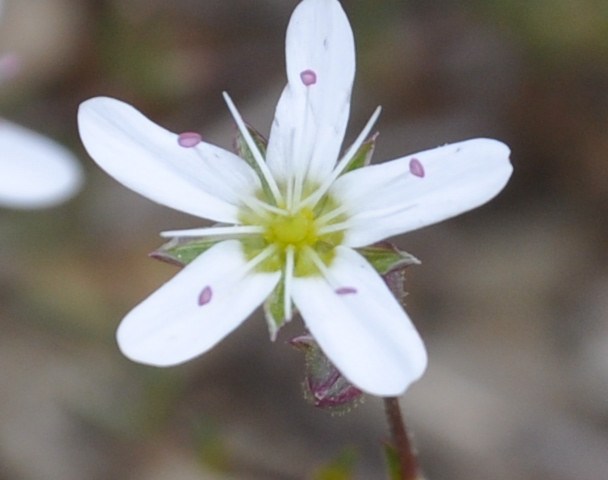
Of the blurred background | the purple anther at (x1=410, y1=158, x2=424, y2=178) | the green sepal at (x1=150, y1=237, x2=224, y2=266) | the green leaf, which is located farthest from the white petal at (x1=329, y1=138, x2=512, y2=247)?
the blurred background

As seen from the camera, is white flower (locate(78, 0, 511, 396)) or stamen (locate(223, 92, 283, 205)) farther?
stamen (locate(223, 92, 283, 205))


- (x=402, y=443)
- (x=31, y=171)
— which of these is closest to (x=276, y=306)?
(x=402, y=443)

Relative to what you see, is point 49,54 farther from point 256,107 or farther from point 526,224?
point 526,224

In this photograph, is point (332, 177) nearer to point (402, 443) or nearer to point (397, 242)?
point (402, 443)

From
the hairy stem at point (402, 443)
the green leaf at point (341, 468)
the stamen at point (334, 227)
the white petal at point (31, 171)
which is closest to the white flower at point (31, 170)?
the white petal at point (31, 171)

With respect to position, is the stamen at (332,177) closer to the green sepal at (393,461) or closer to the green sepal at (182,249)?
the green sepal at (182,249)

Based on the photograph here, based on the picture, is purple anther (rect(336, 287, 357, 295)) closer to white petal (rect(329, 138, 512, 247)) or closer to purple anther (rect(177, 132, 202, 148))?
white petal (rect(329, 138, 512, 247))
